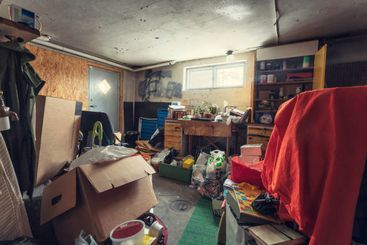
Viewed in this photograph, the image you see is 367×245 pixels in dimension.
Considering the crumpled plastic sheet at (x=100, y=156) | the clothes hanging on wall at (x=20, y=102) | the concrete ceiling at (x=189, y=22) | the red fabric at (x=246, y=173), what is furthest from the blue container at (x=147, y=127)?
the clothes hanging on wall at (x=20, y=102)

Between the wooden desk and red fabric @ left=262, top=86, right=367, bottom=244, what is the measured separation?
2.34 meters

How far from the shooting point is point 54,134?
1.47m

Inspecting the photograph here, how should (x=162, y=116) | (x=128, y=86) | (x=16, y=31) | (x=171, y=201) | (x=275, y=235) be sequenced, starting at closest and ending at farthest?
(x=275, y=235) < (x=16, y=31) < (x=171, y=201) < (x=162, y=116) < (x=128, y=86)

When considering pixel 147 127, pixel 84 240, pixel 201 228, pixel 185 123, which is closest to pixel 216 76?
pixel 185 123

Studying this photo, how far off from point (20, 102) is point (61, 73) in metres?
3.03

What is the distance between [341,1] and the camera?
190 centimetres

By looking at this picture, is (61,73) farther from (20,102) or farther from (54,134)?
(20,102)

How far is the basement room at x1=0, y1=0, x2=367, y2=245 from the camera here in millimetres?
716

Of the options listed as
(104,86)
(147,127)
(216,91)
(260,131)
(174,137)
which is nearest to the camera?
(260,131)

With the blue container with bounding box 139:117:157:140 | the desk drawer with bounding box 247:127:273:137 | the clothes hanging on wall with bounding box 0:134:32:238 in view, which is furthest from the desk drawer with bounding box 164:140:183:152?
the clothes hanging on wall with bounding box 0:134:32:238

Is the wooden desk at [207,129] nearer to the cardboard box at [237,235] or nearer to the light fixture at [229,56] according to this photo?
the light fixture at [229,56]

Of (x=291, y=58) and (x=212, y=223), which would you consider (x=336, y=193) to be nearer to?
(x=212, y=223)

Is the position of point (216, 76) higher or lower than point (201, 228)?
higher

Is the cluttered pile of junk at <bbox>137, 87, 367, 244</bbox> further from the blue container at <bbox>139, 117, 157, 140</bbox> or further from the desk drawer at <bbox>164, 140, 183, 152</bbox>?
the blue container at <bbox>139, 117, 157, 140</bbox>
